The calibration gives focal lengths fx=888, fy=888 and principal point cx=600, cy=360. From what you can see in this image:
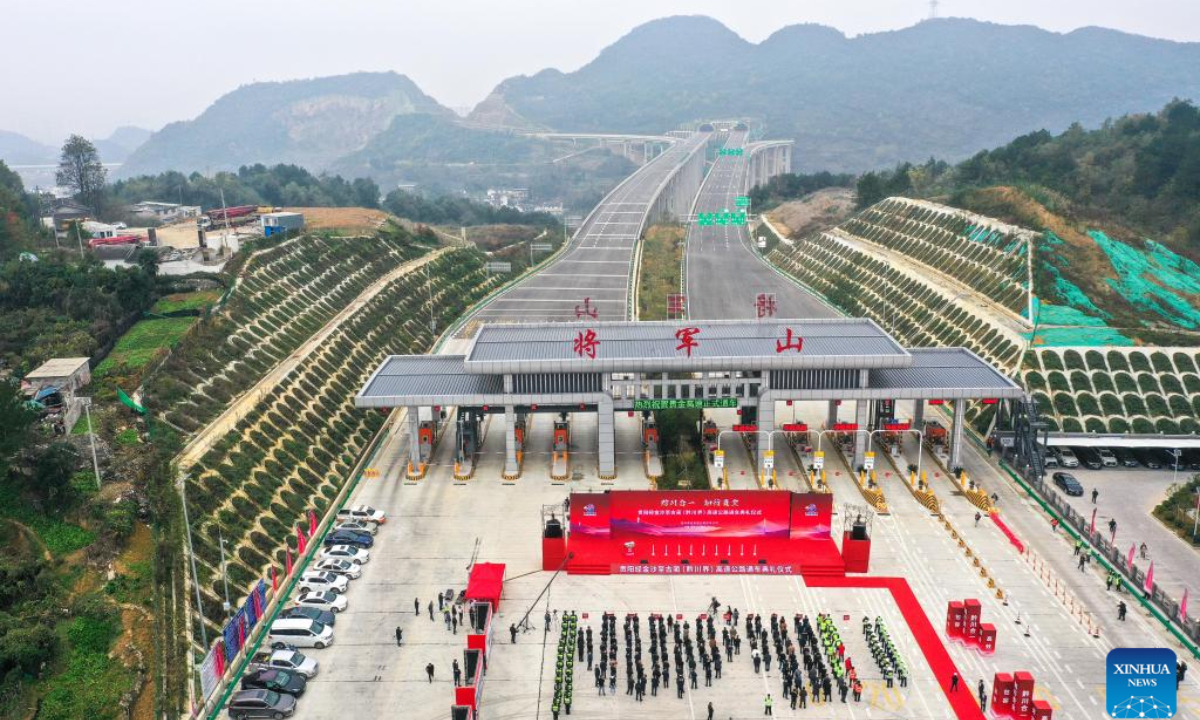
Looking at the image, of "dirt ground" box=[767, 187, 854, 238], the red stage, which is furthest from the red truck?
"dirt ground" box=[767, 187, 854, 238]

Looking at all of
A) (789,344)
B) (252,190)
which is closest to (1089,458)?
(789,344)

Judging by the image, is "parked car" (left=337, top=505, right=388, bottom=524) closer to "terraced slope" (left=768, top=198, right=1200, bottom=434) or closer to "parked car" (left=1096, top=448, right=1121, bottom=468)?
"terraced slope" (left=768, top=198, right=1200, bottom=434)

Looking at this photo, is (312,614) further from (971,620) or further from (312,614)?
(971,620)

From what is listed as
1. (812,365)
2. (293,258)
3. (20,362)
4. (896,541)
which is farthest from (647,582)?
(293,258)

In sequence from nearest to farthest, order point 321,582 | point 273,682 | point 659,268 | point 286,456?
point 273,682
point 321,582
point 286,456
point 659,268

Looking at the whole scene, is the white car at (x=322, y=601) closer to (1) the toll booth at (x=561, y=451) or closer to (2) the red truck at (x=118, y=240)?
(1) the toll booth at (x=561, y=451)

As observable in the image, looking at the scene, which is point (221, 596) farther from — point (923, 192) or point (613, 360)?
point (923, 192)
